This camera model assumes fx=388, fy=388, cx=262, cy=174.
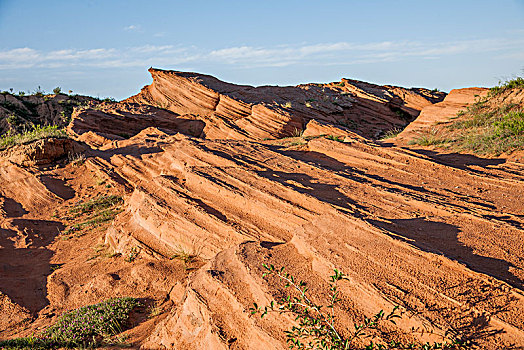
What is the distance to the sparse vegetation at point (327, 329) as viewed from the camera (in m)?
2.92

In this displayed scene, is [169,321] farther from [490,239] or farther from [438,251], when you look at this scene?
[490,239]

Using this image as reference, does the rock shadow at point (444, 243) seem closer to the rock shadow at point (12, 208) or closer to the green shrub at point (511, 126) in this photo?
the green shrub at point (511, 126)

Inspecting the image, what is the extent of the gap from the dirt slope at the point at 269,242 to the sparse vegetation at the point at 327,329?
0.07 m

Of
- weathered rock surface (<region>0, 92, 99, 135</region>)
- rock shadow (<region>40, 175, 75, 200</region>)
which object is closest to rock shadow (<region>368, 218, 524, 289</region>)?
rock shadow (<region>40, 175, 75, 200</region>)

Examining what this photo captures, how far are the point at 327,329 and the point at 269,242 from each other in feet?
6.20

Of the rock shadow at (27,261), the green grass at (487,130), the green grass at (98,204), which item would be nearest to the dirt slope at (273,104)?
the green grass at (487,130)

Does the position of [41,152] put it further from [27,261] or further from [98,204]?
[27,261]

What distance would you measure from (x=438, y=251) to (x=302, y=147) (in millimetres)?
5375

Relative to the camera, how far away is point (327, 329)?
10.3 ft

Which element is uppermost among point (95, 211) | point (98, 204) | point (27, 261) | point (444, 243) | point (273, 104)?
point (273, 104)

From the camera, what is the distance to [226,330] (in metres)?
3.57

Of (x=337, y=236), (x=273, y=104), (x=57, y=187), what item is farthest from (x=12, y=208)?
(x=273, y=104)

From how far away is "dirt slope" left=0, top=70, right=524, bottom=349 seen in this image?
11.0 ft

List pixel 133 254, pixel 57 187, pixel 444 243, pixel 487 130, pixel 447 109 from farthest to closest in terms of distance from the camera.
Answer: pixel 447 109, pixel 57 187, pixel 487 130, pixel 133 254, pixel 444 243
